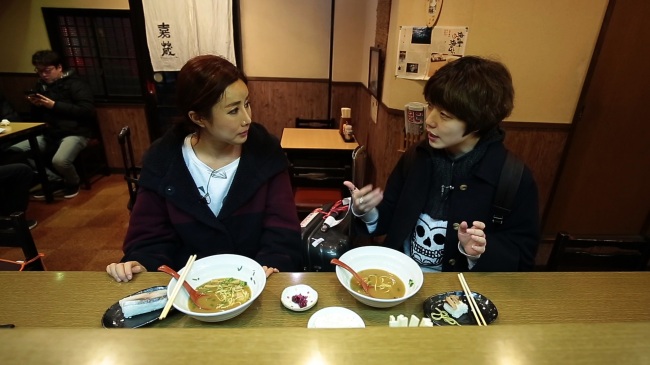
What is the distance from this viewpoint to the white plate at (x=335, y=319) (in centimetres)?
93

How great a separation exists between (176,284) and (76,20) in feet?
17.2

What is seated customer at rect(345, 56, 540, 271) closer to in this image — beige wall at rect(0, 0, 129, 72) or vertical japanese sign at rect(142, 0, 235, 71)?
vertical japanese sign at rect(142, 0, 235, 71)

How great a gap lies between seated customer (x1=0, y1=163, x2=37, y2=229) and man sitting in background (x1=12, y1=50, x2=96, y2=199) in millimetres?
840

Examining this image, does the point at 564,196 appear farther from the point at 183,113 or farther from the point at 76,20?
the point at 76,20

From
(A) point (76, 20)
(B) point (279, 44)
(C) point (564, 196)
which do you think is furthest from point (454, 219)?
(A) point (76, 20)

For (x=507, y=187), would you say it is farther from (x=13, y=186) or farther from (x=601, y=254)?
(x=13, y=186)

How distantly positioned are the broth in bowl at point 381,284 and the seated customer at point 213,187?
441 mm

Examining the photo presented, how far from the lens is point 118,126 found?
4859mm

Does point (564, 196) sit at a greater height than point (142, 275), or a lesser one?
lesser

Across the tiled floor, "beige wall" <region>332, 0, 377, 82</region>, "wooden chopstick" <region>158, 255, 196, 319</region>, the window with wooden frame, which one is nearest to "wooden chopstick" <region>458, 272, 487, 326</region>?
"wooden chopstick" <region>158, 255, 196, 319</region>

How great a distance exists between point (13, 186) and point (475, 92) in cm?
400

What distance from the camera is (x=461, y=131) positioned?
4.42ft

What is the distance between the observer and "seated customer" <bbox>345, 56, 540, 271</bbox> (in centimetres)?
129

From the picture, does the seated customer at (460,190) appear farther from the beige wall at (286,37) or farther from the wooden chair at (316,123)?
the beige wall at (286,37)
